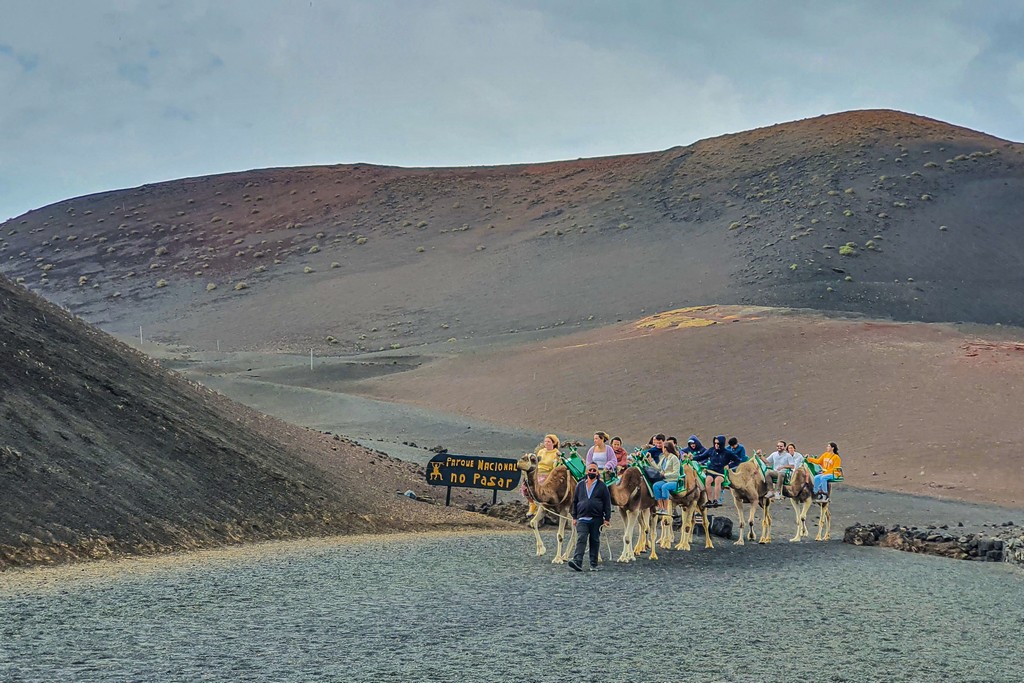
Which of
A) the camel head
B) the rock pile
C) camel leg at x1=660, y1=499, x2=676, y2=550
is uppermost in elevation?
the camel head

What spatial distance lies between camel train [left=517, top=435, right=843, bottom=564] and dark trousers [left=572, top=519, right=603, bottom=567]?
1.71 ft

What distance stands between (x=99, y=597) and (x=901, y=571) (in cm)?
1191

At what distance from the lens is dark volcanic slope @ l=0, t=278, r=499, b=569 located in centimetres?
1554

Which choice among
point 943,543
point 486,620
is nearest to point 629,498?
point 486,620

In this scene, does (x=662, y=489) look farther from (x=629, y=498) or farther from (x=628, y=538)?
(x=628, y=538)

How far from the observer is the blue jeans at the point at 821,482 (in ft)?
71.4

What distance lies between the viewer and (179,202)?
126875 millimetres

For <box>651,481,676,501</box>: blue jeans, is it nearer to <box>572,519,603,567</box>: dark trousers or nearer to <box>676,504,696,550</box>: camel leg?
<box>676,504,696,550</box>: camel leg

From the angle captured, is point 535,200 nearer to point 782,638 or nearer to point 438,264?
point 438,264

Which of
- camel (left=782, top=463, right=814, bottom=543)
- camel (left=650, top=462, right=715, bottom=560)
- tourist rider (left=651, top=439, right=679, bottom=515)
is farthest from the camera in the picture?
camel (left=782, top=463, right=814, bottom=543)

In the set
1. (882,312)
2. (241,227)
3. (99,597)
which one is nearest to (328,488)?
(99,597)

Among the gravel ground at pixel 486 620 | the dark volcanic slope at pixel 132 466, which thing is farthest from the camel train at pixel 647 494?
the dark volcanic slope at pixel 132 466

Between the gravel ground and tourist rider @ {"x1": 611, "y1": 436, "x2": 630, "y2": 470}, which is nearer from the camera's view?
the gravel ground

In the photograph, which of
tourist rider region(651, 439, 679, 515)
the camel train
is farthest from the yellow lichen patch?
tourist rider region(651, 439, 679, 515)
